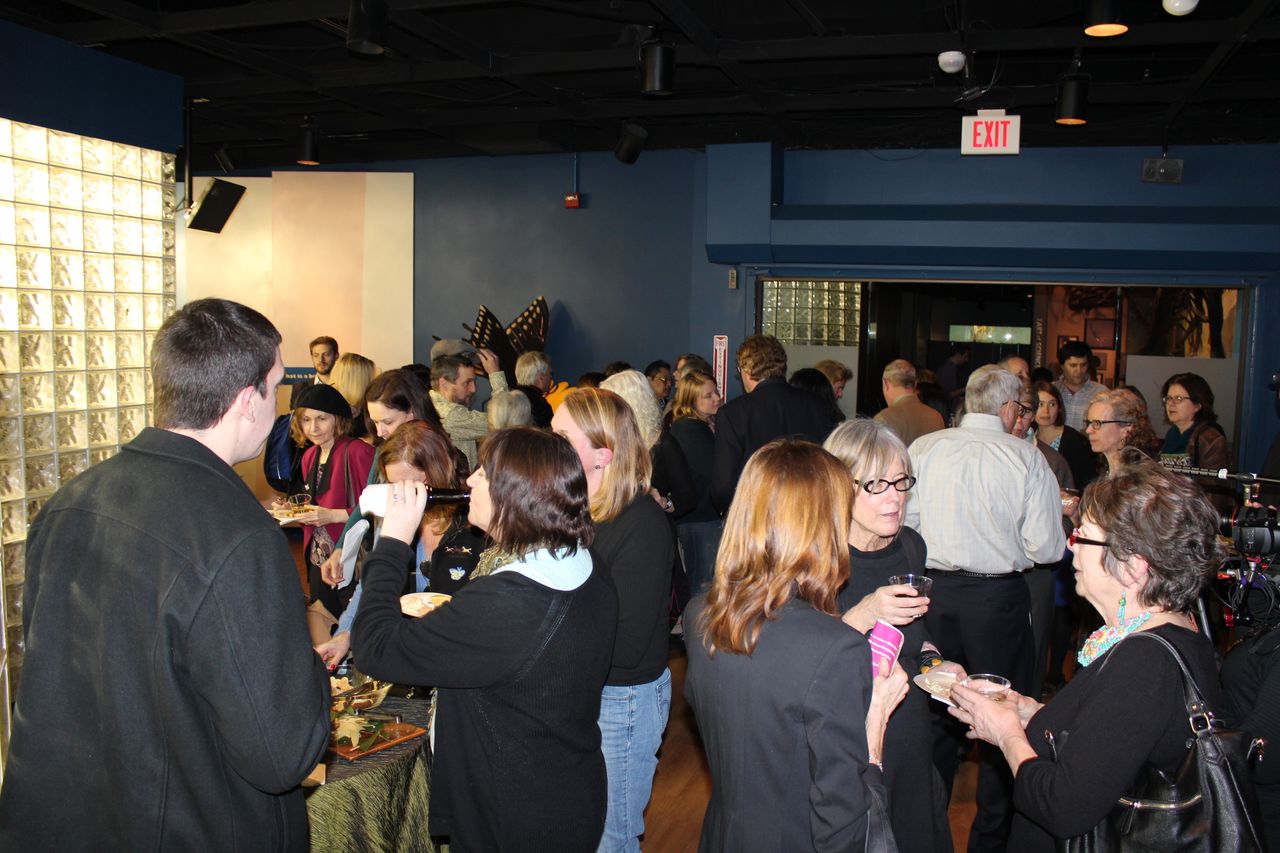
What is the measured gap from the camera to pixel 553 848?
2.02 metres

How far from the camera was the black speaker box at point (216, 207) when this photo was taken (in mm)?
8516

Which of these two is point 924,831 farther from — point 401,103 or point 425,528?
point 401,103

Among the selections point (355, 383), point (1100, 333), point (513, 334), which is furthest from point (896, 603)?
point (513, 334)

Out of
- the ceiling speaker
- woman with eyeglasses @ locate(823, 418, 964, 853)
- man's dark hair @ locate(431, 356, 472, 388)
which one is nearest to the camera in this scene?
woman with eyeglasses @ locate(823, 418, 964, 853)

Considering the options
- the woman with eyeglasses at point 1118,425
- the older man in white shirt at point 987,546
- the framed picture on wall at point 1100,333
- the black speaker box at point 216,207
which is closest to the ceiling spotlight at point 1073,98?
the woman with eyeglasses at point 1118,425

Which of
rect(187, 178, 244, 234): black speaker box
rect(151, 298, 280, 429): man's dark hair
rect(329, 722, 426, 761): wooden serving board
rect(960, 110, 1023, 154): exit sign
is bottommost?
rect(329, 722, 426, 761): wooden serving board

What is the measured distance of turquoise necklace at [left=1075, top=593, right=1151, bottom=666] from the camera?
6.09 ft

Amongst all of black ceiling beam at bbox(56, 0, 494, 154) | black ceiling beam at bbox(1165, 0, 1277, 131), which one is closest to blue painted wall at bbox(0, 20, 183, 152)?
black ceiling beam at bbox(56, 0, 494, 154)

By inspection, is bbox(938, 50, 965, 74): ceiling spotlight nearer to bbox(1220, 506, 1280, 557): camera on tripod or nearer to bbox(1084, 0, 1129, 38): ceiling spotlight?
bbox(1084, 0, 1129, 38): ceiling spotlight

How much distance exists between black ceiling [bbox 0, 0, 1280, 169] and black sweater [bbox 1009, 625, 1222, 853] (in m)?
4.15

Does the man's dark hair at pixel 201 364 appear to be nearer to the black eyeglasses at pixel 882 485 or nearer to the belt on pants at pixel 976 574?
the black eyeglasses at pixel 882 485

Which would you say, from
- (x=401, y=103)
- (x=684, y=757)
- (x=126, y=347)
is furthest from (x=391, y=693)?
(x=401, y=103)

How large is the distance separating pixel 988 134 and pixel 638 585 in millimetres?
5086

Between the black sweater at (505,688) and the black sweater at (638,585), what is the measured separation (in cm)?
49
